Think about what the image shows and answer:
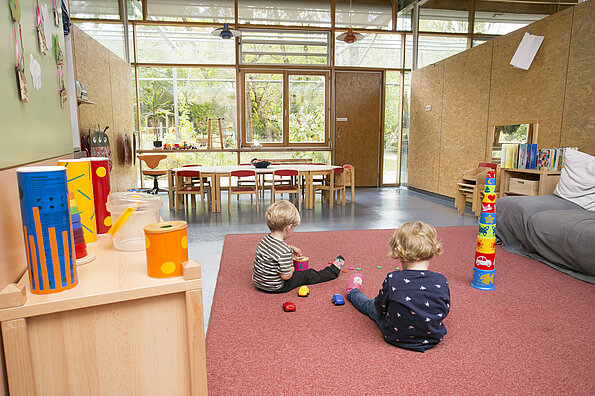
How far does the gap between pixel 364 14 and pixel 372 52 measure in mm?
886

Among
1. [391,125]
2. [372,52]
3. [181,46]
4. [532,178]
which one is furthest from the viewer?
[391,125]

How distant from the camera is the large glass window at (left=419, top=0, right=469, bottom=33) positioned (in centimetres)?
834

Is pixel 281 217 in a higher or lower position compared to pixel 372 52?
lower

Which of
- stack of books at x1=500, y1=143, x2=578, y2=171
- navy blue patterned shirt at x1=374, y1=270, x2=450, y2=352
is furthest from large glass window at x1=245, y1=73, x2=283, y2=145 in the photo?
navy blue patterned shirt at x1=374, y1=270, x2=450, y2=352

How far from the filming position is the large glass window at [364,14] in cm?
914

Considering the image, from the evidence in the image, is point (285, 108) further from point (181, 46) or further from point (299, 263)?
point (299, 263)

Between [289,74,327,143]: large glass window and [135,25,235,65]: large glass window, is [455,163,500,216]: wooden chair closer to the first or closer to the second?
[289,74,327,143]: large glass window

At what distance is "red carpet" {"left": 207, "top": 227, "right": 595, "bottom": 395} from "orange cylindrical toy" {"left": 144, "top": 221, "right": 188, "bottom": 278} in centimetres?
99

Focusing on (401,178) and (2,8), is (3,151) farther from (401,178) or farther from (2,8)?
(401,178)

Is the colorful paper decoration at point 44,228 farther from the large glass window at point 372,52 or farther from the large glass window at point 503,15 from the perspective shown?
the large glass window at point 372,52

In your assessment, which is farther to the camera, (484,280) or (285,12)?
(285,12)

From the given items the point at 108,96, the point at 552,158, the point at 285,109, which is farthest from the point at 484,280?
the point at 285,109

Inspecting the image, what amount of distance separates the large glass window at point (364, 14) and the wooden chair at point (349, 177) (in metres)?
4.06

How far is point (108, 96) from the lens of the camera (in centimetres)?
665
